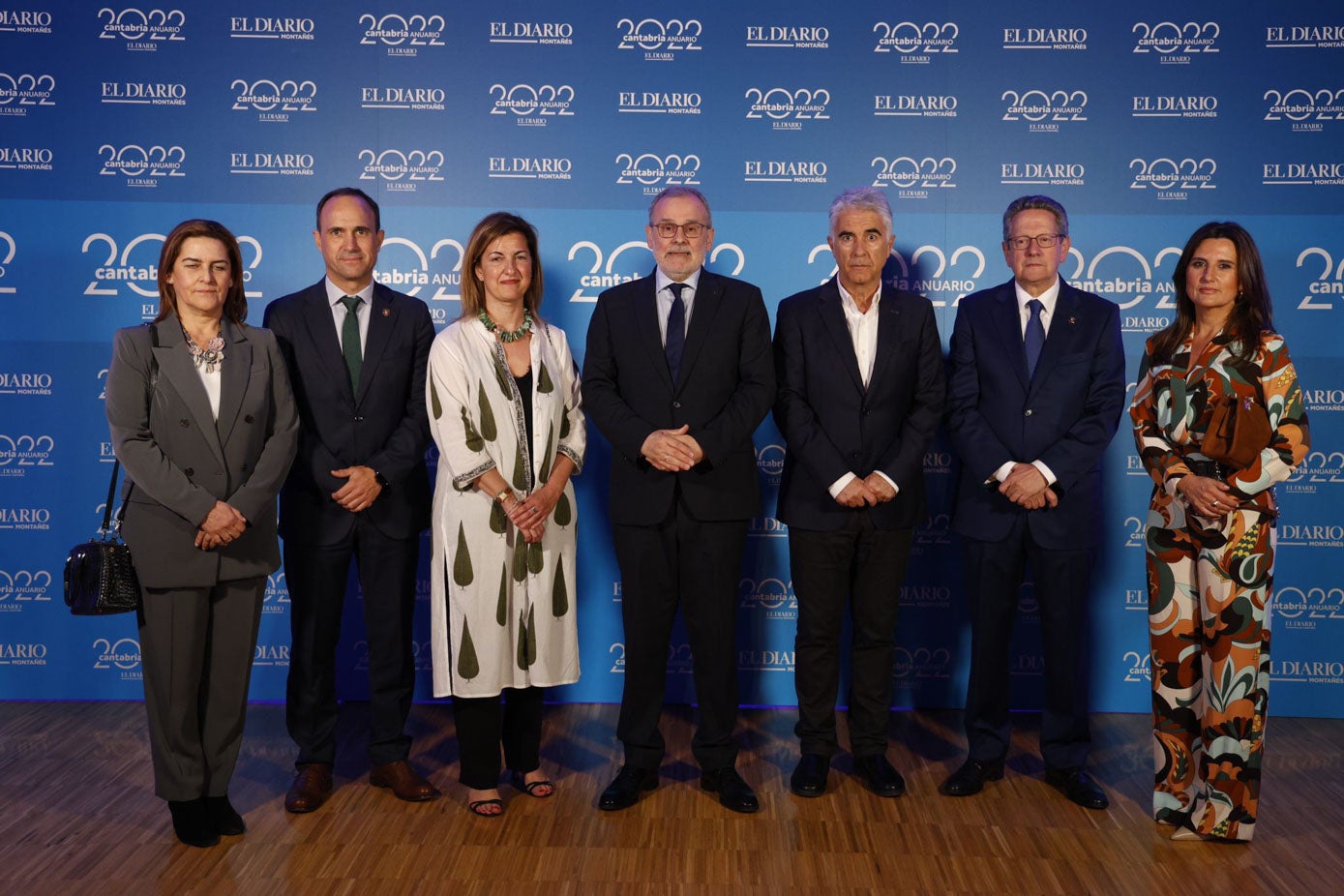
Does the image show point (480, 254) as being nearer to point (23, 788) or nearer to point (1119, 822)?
point (23, 788)

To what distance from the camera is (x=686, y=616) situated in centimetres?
391

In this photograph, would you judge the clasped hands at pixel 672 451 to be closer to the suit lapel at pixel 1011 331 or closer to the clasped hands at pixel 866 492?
the clasped hands at pixel 866 492

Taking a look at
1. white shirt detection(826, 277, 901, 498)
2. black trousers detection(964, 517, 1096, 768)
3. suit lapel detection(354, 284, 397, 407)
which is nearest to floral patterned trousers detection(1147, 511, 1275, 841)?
black trousers detection(964, 517, 1096, 768)

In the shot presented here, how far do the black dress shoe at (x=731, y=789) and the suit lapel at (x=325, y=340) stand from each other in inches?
74.0

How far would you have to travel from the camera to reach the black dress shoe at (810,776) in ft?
12.8

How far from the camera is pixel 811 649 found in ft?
13.0

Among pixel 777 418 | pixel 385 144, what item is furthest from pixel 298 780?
pixel 385 144

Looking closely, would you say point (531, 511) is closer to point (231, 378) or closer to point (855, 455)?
point (231, 378)

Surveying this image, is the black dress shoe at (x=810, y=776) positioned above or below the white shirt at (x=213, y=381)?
below

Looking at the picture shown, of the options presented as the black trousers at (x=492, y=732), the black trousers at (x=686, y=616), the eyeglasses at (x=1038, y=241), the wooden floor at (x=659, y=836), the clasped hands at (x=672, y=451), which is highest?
the eyeglasses at (x=1038, y=241)

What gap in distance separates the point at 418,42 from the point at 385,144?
1.59 ft

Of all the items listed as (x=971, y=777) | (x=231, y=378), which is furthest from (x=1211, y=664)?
(x=231, y=378)

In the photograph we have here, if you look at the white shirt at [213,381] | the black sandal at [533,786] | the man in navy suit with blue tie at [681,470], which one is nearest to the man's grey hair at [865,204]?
the man in navy suit with blue tie at [681,470]

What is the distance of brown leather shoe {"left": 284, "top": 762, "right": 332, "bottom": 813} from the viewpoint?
147 inches
